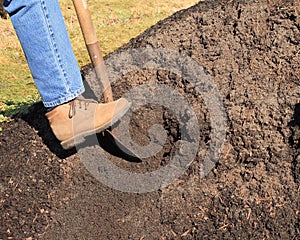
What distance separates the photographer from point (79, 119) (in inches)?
111

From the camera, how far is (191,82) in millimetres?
2924

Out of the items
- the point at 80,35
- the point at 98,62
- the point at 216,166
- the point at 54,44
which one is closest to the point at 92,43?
the point at 98,62

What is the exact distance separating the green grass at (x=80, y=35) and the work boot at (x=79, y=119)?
3.80 ft

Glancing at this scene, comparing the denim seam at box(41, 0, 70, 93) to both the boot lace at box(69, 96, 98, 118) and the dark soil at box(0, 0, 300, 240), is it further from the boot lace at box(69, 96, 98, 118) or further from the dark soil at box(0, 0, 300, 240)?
the dark soil at box(0, 0, 300, 240)

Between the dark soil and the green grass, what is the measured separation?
1170 millimetres

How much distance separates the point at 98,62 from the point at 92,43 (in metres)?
0.14

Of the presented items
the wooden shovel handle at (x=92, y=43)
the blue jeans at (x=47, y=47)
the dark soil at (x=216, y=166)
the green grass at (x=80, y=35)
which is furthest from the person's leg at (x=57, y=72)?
the green grass at (x=80, y=35)

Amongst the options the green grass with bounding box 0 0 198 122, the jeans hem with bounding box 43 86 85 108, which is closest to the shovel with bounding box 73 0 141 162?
the jeans hem with bounding box 43 86 85 108

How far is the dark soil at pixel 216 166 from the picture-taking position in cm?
264

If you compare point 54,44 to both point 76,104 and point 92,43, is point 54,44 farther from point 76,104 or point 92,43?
point 76,104

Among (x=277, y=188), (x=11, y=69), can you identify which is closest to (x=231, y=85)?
(x=277, y=188)

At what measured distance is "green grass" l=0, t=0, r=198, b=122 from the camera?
4936mm

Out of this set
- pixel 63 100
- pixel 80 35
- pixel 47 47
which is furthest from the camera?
pixel 80 35

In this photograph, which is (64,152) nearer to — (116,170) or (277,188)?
(116,170)
